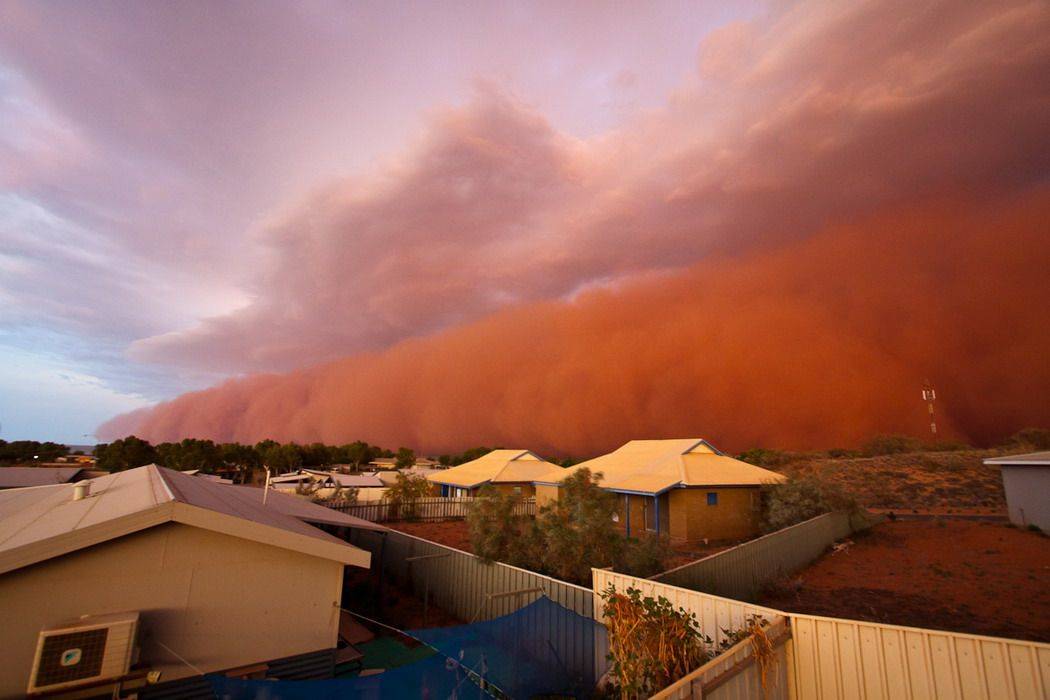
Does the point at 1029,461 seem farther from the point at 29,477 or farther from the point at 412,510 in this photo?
the point at 29,477

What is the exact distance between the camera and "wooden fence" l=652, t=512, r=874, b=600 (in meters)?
9.05

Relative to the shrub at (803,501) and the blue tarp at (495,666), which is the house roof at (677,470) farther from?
the blue tarp at (495,666)

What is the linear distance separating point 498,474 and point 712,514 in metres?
14.5

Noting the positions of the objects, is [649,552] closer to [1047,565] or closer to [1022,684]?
[1022,684]

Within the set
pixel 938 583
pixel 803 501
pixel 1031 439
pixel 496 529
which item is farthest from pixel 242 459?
pixel 1031 439

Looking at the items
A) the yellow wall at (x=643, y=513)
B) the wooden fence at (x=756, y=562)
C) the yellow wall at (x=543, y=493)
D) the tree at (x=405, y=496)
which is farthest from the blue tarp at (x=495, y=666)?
the tree at (x=405, y=496)

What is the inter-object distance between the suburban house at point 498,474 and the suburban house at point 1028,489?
2270 centimetres

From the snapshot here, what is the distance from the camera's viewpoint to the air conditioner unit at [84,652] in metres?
4.79

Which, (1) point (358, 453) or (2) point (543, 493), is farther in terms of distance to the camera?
(1) point (358, 453)

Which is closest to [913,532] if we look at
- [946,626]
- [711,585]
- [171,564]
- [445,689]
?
[946,626]

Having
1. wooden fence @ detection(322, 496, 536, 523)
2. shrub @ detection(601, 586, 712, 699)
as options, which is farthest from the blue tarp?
wooden fence @ detection(322, 496, 536, 523)

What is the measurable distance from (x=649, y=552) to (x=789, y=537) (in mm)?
6200

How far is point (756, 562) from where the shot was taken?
11.6 m

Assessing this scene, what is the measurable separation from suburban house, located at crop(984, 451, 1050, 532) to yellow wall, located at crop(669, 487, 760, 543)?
10.1m
